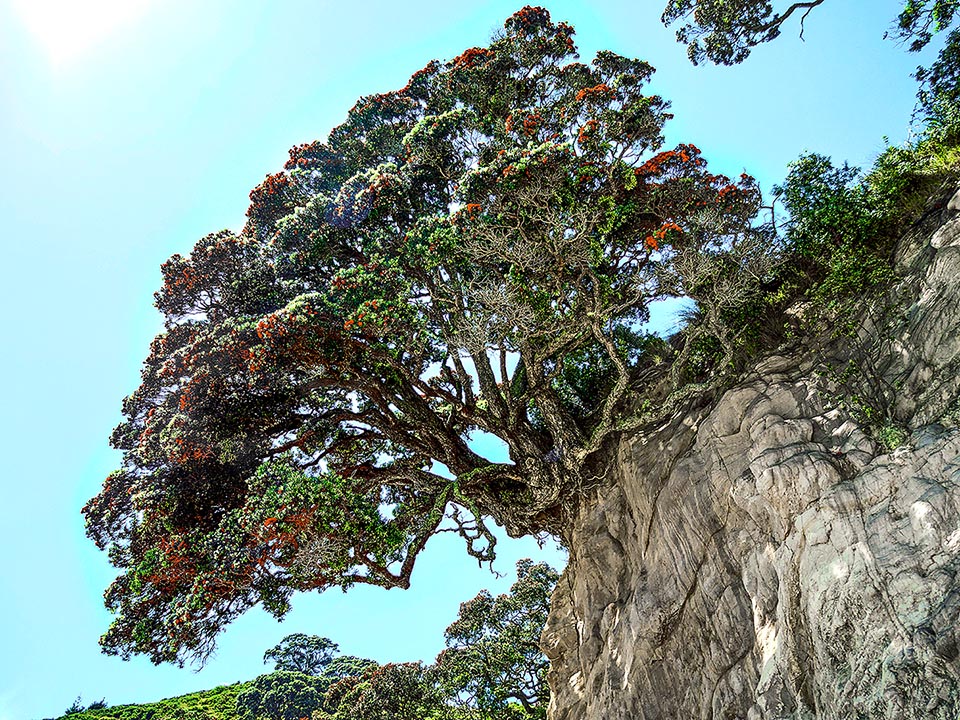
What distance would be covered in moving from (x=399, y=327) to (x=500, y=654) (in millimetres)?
12224

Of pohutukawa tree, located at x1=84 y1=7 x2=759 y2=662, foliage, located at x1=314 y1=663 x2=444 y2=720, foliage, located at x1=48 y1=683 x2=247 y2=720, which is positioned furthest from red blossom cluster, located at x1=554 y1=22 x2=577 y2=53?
foliage, located at x1=48 y1=683 x2=247 y2=720

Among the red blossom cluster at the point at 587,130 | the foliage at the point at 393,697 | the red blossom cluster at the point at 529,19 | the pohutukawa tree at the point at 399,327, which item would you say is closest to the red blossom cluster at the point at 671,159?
the pohutukawa tree at the point at 399,327

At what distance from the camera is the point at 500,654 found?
19094 mm

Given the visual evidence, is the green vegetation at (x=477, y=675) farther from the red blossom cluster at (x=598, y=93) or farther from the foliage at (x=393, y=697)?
the red blossom cluster at (x=598, y=93)

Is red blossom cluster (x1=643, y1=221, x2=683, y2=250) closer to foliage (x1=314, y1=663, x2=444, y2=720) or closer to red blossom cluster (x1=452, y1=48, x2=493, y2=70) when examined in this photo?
red blossom cluster (x1=452, y1=48, x2=493, y2=70)

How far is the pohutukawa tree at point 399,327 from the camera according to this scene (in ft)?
38.7

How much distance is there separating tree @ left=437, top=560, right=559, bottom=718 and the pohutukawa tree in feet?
19.6

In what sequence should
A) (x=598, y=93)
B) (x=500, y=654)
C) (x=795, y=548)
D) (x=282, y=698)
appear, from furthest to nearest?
(x=282, y=698) → (x=500, y=654) → (x=598, y=93) → (x=795, y=548)

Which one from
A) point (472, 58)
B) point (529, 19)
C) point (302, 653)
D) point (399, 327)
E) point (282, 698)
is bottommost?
point (282, 698)

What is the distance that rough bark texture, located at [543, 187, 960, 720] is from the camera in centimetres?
779

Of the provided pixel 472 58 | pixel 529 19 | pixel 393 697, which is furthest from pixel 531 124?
pixel 393 697

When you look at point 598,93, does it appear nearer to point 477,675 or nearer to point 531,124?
point 531,124

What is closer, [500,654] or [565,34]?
[565,34]

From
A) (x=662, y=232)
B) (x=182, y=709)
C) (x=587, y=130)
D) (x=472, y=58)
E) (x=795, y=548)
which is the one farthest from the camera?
(x=182, y=709)
